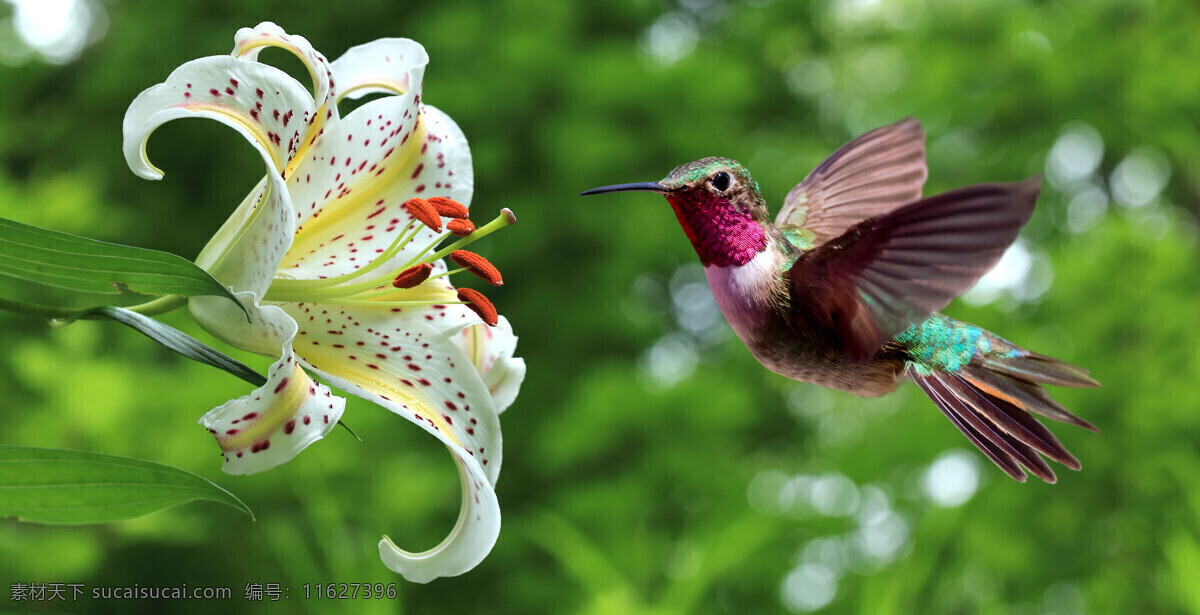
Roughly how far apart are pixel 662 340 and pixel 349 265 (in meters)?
1.62

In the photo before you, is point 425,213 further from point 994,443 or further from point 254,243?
point 994,443

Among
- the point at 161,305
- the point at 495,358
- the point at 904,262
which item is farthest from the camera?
the point at 495,358

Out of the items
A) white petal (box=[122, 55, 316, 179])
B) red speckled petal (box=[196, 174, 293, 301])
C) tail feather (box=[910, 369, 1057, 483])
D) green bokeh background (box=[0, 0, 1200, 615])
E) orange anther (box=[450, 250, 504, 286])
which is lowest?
green bokeh background (box=[0, 0, 1200, 615])

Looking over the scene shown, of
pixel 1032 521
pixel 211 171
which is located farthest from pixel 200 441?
pixel 1032 521

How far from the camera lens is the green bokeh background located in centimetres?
155

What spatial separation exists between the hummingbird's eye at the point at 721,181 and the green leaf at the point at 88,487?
163 millimetres

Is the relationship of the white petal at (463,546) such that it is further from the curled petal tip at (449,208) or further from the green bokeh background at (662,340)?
the green bokeh background at (662,340)

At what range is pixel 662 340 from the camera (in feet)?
6.59

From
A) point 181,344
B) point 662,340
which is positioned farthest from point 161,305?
point 662,340

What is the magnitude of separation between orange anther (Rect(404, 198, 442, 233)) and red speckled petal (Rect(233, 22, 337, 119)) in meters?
0.05

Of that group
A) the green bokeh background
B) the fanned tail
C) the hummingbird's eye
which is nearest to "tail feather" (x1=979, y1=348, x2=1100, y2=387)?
the fanned tail

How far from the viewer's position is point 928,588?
1.74 m

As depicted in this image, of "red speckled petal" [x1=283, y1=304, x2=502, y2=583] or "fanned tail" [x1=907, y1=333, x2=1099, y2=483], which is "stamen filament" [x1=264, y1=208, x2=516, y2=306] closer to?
"red speckled petal" [x1=283, y1=304, x2=502, y2=583]

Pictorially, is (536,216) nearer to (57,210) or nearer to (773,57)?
(773,57)
